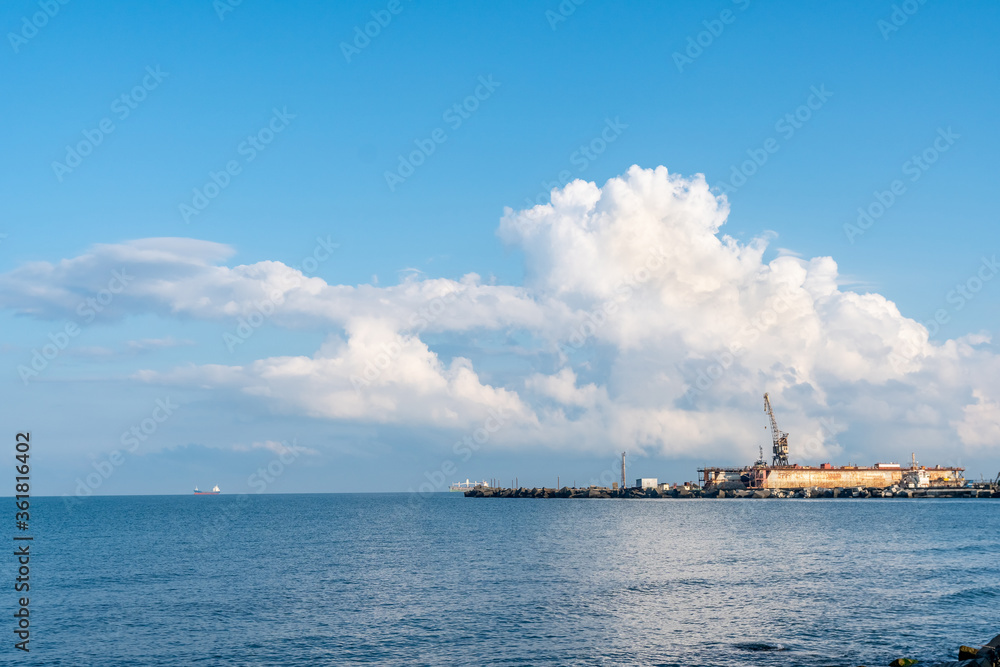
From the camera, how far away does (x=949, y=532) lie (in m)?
130

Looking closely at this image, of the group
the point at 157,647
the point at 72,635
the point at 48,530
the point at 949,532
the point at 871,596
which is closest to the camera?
the point at 157,647

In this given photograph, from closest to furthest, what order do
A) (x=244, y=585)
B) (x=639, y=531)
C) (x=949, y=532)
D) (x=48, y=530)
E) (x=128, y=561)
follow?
(x=244, y=585), (x=128, y=561), (x=949, y=532), (x=639, y=531), (x=48, y=530)

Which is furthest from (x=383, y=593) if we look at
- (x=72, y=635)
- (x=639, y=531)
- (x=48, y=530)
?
(x=48, y=530)

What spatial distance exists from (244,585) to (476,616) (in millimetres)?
29847

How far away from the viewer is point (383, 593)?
70250 millimetres

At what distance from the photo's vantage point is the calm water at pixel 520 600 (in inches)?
1919

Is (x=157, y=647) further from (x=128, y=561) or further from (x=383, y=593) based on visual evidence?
(x=128, y=561)

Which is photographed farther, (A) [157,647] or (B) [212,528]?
(B) [212,528]

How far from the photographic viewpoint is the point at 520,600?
65188mm

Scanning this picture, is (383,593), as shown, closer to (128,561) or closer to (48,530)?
(128,561)

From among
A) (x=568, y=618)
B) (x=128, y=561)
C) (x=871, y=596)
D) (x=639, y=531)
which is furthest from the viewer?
A: (x=639, y=531)

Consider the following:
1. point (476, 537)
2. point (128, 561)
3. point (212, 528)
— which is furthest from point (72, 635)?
point (212, 528)

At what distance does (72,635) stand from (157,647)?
8746 millimetres

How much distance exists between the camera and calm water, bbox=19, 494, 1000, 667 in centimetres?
4875
